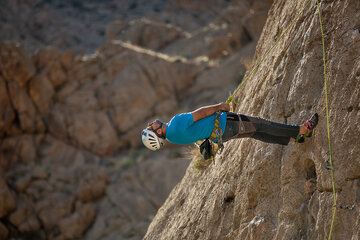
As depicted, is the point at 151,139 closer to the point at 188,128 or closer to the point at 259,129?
the point at 188,128

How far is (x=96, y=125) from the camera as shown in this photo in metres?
21.6

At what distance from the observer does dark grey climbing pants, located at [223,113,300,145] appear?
4.92 metres

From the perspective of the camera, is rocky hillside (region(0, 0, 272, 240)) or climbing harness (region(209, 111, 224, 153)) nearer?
climbing harness (region(209, 111, 224, 153))

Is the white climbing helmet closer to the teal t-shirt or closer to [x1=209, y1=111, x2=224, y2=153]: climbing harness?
the teal t-shirt

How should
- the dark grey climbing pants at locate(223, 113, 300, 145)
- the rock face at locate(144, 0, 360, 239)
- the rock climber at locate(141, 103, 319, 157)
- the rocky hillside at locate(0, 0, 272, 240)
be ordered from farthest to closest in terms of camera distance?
the rocky hillside at locate(0, 0, 272, 240) < the rock climber at locate(141, 103, 319, 157) < the dark grey climbing pants at locate(223, 113, 300, 145) < the rock face at locate(144, 0, 360, 239)

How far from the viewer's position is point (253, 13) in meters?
25.1

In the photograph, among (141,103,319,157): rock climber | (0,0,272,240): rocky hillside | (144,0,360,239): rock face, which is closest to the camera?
(144,0,360,239): rock face

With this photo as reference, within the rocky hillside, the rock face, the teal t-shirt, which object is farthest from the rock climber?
the rocky hillside

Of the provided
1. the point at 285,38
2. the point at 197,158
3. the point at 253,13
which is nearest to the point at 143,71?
the point at 253,13

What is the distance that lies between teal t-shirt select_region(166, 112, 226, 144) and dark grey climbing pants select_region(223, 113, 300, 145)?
116mm

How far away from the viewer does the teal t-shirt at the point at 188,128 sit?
5250mm

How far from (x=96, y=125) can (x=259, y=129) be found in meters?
17.3

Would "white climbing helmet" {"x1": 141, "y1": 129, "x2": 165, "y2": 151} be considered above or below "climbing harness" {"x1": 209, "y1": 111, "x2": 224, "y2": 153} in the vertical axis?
above

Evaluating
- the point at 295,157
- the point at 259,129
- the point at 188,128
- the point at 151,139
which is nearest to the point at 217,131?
the point at 188,128
